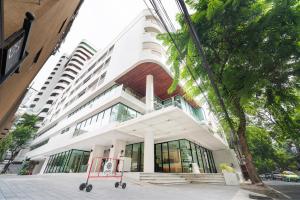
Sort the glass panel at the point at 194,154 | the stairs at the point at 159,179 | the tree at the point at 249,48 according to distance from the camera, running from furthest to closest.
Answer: the glass panel at the point at 194,154 → the stairs at the point at 159,179 → the tree at the point at 249,48

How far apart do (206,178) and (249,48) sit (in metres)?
11.0

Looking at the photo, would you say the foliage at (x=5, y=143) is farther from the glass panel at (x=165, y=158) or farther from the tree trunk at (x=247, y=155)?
the tree trunk at (x=247, y=155)

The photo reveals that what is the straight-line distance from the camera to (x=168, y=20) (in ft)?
15.0

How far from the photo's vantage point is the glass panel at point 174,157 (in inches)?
625

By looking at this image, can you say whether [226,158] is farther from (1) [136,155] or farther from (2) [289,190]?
(1) [136,155]

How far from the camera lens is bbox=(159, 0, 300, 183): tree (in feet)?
20.5

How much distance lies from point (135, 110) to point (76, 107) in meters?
13.0

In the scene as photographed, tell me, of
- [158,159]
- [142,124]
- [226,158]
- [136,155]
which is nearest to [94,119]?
[136,155]

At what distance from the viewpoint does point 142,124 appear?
1319cm

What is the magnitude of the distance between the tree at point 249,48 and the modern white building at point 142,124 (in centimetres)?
415

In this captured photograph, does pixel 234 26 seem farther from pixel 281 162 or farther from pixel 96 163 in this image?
pixel 281 162

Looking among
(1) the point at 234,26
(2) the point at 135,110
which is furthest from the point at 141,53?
(1) the point at 234,26

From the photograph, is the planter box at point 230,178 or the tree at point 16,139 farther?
the tree at point 16,139

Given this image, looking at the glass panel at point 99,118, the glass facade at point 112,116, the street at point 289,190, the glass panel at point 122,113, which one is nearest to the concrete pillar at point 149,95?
the glass facade at point 112,116
